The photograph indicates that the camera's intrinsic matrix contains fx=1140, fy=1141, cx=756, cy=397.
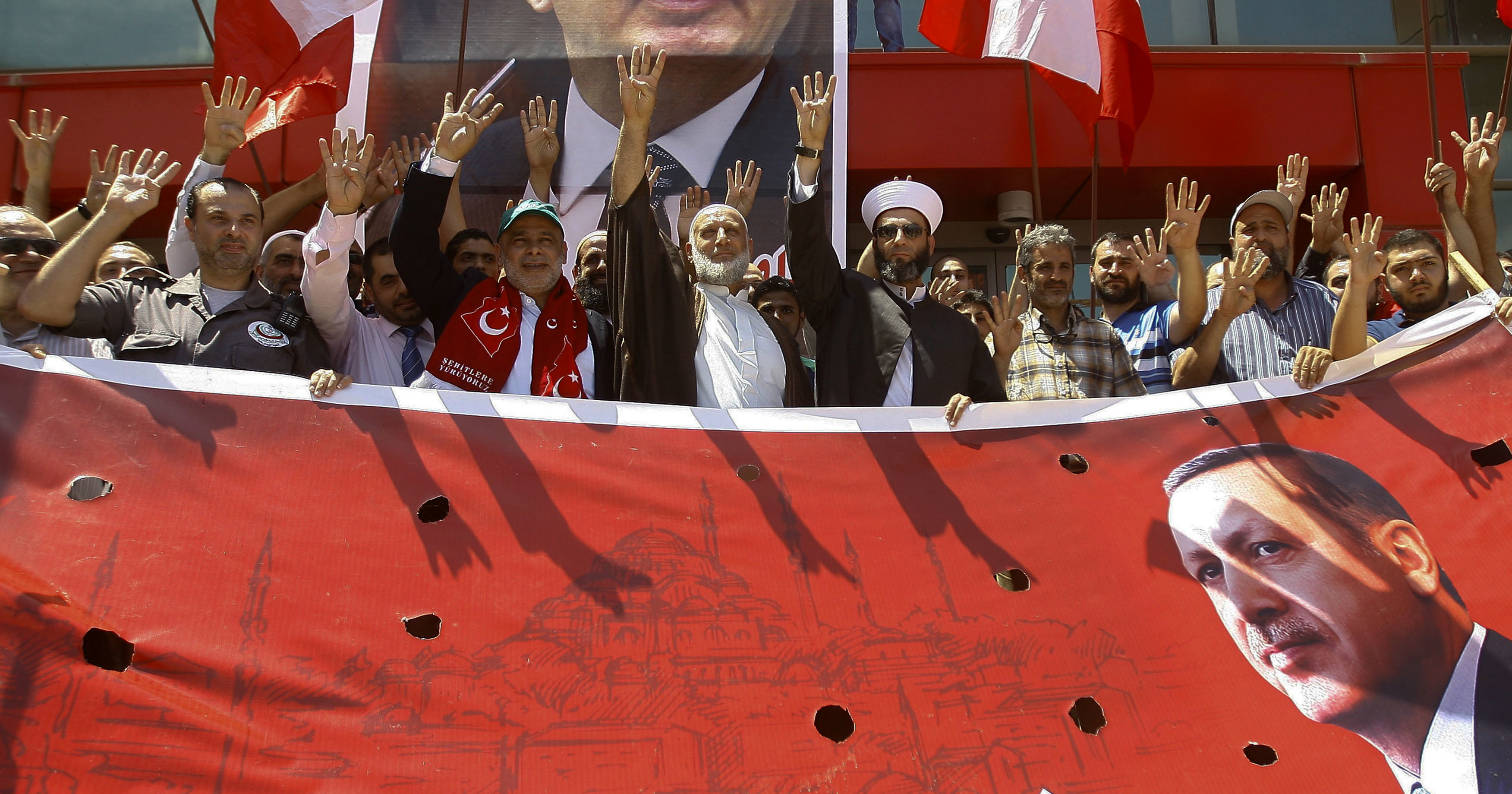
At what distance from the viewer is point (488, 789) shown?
210 cm

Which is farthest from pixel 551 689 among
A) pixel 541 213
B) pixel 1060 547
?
pixel 541 213

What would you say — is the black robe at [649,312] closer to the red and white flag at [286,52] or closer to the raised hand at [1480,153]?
the red and white flag at [286,52]

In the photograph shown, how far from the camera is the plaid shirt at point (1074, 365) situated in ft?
11.3

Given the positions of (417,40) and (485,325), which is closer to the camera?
(485,325)

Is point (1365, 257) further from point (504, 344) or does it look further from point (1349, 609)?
point (504, 344)

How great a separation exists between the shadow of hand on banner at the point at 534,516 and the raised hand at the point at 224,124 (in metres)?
1.57

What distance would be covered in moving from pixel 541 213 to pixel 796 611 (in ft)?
5.08

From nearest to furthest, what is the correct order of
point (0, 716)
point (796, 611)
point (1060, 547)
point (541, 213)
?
point (0, 716) → point (796, 611) → point (1060, 547) → point (541, 213)

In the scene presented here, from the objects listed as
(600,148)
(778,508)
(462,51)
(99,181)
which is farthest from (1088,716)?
(462,51)

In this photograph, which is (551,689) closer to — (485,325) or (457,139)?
(485,325)

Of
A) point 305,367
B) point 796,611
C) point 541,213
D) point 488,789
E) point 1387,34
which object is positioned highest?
A: point 1387,34

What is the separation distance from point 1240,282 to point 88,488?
3.04 meters

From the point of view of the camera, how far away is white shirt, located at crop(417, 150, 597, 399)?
3.06 metres

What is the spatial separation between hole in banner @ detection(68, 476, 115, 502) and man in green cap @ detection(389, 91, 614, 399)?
783 millimetres
